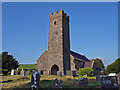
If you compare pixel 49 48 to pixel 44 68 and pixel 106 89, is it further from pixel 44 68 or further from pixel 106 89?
pixel 106 89

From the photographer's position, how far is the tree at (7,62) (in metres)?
29.7

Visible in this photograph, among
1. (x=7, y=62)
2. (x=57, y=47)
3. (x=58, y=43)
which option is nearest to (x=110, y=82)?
(x=57, y=47)

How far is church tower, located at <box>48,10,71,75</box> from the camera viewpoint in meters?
32.0

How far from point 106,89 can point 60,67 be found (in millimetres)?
20022

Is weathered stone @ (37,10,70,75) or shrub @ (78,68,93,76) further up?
weathered stone @ (37,10,70,75)

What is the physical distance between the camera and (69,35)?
36.1 meters

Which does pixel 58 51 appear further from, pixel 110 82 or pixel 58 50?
pixel 110 82

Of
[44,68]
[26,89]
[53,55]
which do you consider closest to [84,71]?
[53,55]

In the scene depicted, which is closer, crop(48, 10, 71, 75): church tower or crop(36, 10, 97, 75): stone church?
crop(48, 10, 71, 75): church tower

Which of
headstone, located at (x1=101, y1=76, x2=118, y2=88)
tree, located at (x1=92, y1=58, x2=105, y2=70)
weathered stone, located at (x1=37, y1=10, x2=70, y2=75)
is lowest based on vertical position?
tree, located at (x1=92, y1=58, x2=105, y2=70)

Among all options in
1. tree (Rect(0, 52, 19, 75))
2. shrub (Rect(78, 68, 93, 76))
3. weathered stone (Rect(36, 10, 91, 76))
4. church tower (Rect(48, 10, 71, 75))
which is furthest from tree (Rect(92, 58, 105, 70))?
tree (Rect(0, 52, 19, 75))

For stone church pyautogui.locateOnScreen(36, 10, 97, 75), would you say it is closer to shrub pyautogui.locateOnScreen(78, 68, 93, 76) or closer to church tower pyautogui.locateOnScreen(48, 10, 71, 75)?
church tower pyautogui.locateOnScreen(48, 10, 71, 75)

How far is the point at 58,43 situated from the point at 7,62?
12936 millimetres

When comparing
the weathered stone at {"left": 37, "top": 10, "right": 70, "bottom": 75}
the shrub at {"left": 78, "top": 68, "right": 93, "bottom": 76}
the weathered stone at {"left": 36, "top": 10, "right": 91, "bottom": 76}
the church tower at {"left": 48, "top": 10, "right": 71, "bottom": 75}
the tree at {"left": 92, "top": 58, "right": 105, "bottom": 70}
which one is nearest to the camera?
the shrub at {"left": 78, "top": 68, "right": 93, "bottom": 76}
